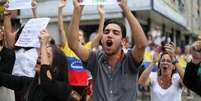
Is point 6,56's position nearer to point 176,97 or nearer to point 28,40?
point 28,40

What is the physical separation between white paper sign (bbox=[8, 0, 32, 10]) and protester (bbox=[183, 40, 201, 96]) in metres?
1.82

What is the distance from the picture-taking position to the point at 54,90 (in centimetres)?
410

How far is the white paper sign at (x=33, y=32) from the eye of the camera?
15.3ft

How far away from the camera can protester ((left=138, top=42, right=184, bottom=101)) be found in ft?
18.3

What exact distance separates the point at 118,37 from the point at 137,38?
18cm

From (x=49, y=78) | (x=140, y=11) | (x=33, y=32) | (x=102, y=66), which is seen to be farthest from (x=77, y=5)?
(x=140, y=11)

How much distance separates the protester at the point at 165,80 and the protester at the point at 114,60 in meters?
1.45

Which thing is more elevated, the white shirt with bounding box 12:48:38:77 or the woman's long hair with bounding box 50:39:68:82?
the woman's long hair with bounding box 50:39:68:82

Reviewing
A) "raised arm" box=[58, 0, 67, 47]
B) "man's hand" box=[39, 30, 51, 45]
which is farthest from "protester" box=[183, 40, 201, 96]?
"raised arm" box=[58, 0, 67, 47]

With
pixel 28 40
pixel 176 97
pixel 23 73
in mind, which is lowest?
pixel 176 97

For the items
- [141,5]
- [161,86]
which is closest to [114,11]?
[141,5]

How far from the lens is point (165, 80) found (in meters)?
5.75

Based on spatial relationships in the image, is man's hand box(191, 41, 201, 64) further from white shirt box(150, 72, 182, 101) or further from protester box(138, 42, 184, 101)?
white shirt box(150, 72, 182, 101)

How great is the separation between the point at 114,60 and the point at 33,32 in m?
0.99
